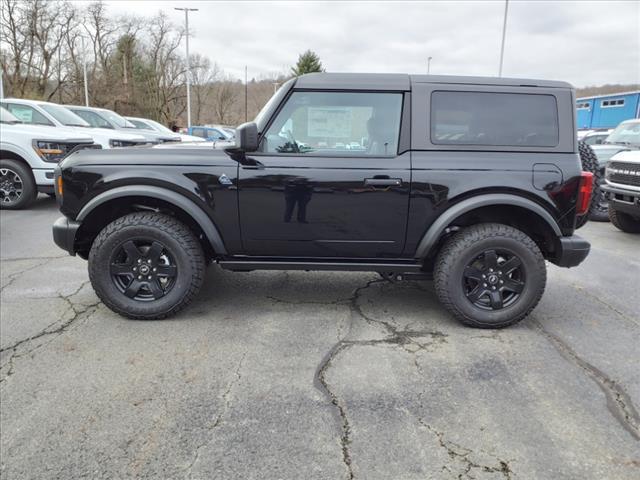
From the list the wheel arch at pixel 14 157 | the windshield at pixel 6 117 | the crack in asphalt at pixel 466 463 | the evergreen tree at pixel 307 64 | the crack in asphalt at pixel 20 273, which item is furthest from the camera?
the evergreen tree at pixel 307 64

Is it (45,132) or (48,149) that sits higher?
(45,132)

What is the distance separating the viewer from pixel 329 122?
3.49 metres

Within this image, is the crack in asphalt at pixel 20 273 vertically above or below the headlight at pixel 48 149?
below

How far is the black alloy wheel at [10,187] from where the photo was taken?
26.2 feet

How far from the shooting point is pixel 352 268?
3625 mm

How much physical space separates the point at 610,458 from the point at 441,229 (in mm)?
1738

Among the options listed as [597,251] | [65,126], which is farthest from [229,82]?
[597,251]

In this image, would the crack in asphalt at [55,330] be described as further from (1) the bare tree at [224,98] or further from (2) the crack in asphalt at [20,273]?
(1) the bare tree at [224,98]

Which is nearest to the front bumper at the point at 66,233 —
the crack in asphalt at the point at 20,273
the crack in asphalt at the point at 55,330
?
the crack in asphalt at the point at 55,330

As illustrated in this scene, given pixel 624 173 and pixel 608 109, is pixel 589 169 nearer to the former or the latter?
pixel 624 173

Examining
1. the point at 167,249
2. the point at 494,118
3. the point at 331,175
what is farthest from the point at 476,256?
the point at 167,249

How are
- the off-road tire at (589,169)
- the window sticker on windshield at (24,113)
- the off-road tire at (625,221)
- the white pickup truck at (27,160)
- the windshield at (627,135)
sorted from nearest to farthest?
the off-road tire at (589,169), the off-road tire at (625,221), the white pickup truck at (27,160), the windshield at (627,135), the window sticker on windshield at (24,113)

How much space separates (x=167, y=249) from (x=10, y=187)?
6.22 m

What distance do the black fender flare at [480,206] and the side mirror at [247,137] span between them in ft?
4.79
